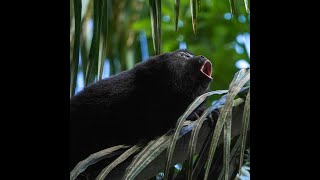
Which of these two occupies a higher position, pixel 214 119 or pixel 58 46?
pixel 58 46

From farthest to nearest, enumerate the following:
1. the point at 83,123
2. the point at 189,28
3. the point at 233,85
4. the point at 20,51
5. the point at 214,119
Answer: the point at 189,28 → the point at 83,123 → the point at 214,119 → the point at 233,85 → the point at 20,51

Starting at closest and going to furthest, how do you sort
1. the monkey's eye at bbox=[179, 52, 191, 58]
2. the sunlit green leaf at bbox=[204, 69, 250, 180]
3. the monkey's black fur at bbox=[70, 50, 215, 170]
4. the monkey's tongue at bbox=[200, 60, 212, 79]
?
1. the sunlit green leaf at bbox=[204, 69, 250, 180]
2. the monkey's black fur at bbox=[70, 50, 215, 170]
3. the monkey's tongue at bbox=[200, 60, 212, 79]
4. the monkey's eye at bbox=[179, 52, 191, 58]

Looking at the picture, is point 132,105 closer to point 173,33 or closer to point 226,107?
point 226,107

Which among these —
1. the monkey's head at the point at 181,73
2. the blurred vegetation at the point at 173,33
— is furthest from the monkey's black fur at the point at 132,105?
the blurred vegetation at the point at 173,33

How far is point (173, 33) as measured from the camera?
312cm

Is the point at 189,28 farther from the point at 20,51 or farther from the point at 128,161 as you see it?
the point at 20,51

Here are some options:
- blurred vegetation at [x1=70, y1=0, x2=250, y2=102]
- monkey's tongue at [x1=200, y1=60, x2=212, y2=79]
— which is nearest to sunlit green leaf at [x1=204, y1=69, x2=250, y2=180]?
monkey's tongue at [x1=200, y1=60, x2=212, y2=79]

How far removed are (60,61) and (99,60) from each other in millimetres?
273

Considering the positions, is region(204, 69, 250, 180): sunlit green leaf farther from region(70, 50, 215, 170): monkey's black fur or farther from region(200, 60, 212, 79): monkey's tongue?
region(200, 60, 212, 79): monkey's tongue

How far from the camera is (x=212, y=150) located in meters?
A: 1.18

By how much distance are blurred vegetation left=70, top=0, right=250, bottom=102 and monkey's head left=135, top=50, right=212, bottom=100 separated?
38 centimetres

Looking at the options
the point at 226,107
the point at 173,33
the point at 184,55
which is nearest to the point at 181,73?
the point at 184,55

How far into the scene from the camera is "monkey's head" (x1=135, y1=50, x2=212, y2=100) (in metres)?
2.24
